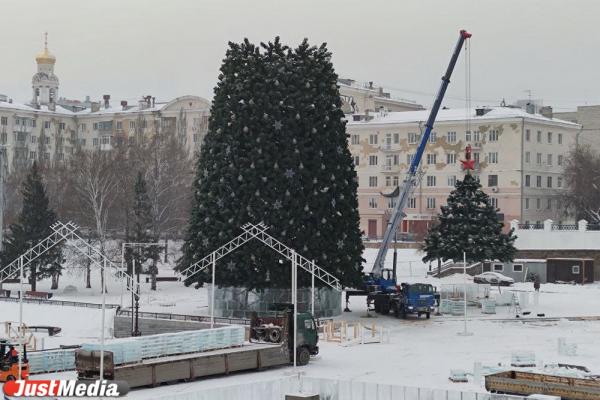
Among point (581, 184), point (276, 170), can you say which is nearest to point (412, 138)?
point (581, 184)

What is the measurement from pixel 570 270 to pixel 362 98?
215 ft

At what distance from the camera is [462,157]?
117750 mm

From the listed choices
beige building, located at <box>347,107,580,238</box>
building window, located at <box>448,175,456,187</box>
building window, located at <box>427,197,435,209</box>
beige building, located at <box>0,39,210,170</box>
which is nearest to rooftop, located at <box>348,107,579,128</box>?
beige building, located at <box>347,107,580,238</box>

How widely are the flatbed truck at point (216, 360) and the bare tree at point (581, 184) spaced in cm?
7237

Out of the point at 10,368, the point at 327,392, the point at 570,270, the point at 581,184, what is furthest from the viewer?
the point at 581,184

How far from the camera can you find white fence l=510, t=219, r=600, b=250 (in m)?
86.1

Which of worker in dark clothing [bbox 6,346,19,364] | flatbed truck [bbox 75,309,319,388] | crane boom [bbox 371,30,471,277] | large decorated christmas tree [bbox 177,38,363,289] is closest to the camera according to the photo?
flatbed truck [bbox 75,309,319,388]

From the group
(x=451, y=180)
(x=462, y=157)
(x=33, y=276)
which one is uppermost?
(x=462, y=157)

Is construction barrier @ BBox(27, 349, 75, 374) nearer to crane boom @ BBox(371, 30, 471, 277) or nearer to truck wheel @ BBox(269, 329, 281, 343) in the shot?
truck wheel @ BBox(269, 329, 281, 343)

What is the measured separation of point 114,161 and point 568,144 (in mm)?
51599

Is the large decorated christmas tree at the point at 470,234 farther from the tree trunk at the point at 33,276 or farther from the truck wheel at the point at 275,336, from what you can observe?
the tree trunk at the point at 33,276

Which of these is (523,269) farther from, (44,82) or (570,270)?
(44,82)

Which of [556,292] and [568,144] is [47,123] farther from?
[556,292]

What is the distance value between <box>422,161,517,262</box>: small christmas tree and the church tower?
113m
